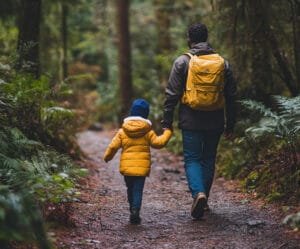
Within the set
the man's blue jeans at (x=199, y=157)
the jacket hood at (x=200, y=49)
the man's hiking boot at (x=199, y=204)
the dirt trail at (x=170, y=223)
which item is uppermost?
the jacket hood at (x=200, y=49)

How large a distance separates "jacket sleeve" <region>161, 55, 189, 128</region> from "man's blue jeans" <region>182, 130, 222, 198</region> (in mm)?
309

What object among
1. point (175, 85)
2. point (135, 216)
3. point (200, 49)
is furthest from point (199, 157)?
point (200, 49)

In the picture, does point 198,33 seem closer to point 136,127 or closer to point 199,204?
point 136,127

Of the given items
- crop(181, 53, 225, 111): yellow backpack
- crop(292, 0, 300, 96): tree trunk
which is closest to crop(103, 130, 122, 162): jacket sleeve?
crop(181, 53, 225, 111): yellow backpack

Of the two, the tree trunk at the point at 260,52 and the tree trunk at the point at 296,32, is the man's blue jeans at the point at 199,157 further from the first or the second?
the tree trunk at the point at 260,52

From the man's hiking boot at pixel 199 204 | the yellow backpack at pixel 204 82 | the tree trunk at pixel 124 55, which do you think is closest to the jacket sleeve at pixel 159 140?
the yellow backpack at pixel 204 82

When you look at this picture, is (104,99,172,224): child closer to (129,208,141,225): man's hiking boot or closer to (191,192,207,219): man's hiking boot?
(129,208,141,225): man's hiking boot

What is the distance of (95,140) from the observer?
17.2 m

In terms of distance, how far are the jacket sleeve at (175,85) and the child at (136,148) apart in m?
0.27

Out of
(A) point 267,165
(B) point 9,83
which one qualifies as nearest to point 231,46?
(A) point 267,165

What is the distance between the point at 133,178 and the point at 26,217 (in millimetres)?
2459

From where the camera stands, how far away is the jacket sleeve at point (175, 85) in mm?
7211

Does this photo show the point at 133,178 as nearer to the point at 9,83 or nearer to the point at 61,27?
the point at 9,83

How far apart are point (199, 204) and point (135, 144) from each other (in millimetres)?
1073
